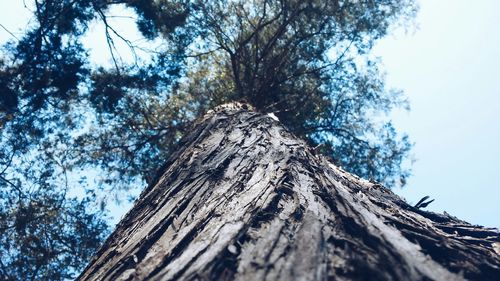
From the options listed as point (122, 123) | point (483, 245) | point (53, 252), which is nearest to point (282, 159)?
point (483, 245)

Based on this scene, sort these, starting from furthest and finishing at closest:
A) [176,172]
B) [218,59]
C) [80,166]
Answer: [218,59]
[80,166]
[176,172]

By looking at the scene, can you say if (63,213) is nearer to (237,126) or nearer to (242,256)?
(237,126)

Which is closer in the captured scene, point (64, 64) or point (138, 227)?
point (138, 227)

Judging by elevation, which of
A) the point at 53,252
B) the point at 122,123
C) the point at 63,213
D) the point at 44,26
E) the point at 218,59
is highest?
the point at 218,59

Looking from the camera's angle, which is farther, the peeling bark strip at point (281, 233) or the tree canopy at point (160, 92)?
the tree canopy at point (160, 92)

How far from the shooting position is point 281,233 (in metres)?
1.48

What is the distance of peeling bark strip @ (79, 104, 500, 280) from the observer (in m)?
1.25

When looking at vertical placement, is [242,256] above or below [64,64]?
below

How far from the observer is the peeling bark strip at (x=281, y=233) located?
1255 millimetres

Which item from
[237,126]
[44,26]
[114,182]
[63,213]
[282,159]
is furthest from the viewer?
[114,182]

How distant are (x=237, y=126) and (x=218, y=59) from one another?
6249mm

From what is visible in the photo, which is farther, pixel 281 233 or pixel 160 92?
pixel 160 92

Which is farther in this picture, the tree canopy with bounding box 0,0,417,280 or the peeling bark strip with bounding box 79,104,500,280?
the tree canopy with bounding box 0,0,417,280

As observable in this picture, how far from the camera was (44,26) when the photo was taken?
657 cm
